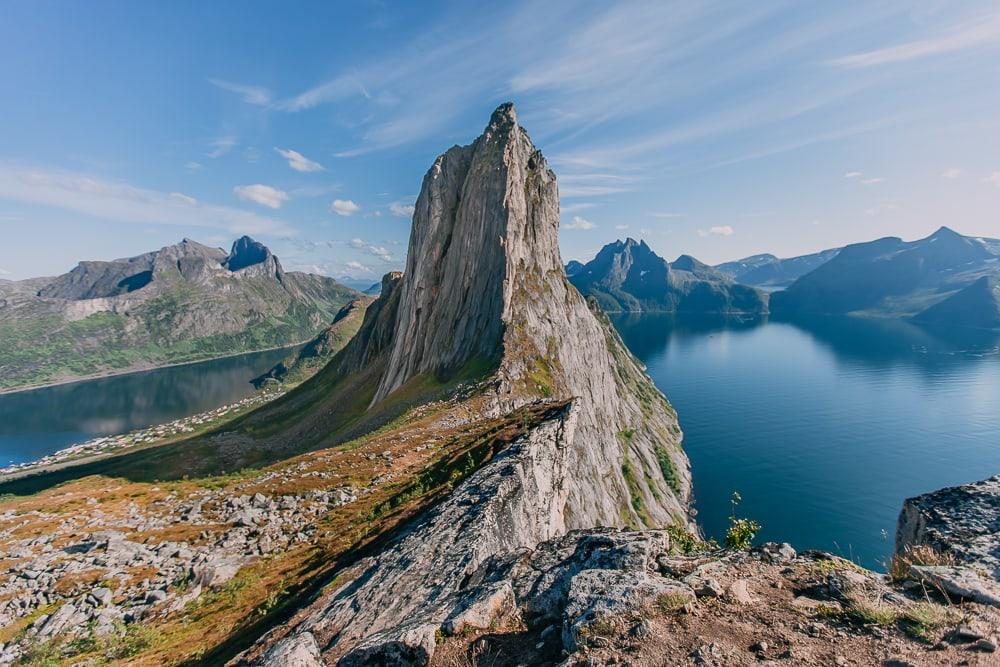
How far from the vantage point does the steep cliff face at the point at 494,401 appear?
14.3 meters

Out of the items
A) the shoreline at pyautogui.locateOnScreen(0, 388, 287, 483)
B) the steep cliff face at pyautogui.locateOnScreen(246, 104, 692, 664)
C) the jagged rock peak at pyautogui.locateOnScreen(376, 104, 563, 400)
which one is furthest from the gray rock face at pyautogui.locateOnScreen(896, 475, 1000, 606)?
the shoreline at pyautogui.locateOnScreen(0, 388, 287, 483)

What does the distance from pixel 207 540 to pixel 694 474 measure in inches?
4265

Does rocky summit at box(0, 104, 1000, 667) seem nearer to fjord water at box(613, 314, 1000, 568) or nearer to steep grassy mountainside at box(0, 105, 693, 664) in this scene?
steep grassy mountainside at box(0, 105, 693, 664)

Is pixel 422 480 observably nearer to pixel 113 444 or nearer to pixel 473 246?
pixel 473 246

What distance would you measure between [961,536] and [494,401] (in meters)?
38.2

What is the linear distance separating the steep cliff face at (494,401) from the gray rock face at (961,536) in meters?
9.95

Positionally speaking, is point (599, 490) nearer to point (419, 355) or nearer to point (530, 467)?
point (530, 467)

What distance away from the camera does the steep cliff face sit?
46.8ft

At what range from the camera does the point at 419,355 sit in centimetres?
7050

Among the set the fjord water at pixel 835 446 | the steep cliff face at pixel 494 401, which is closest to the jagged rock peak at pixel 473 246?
the steep cliff face at pixel 494 401

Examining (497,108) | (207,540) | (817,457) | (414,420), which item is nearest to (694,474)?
(817,457)

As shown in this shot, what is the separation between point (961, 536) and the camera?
1139 cm

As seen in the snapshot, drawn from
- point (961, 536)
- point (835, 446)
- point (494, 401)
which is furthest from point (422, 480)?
point (835, 446)

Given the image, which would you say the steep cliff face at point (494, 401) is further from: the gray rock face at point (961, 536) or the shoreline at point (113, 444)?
the shoreline at point (113, 444)
